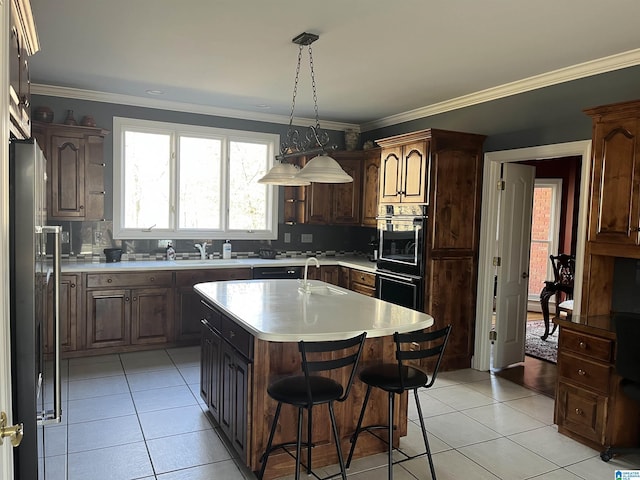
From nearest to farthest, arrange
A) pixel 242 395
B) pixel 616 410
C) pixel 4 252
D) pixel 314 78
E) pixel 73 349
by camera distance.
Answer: pixel 4 252
pixel 242 395
pixel 616 410
pixel 314 78
pixel 73 349

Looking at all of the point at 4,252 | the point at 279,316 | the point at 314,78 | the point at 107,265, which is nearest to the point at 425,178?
the point at 314,78

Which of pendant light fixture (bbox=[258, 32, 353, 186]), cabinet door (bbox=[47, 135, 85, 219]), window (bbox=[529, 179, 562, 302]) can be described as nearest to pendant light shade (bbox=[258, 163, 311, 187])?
pendant light fixture (bbox=[258, 32, 353, 186])

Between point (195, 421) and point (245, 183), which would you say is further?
point (245, 183)

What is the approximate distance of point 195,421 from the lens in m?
3.38

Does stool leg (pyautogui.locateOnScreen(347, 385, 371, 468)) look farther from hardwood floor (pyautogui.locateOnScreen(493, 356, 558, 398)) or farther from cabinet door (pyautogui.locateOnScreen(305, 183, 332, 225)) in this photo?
cabinet door (pyautogui.locateOnScreen(305, 183, 332, 225))

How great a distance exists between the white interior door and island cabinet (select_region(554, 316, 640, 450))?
137 centimetres

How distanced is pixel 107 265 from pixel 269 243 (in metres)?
2.04

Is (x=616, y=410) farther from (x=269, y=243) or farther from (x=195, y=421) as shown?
(x=269, y=243)

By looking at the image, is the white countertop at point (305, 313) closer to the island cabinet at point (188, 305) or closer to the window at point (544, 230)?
the island cabinet at point (188, 305)

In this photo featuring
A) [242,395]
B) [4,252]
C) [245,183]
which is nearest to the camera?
[4,252]

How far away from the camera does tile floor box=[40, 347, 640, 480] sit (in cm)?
278

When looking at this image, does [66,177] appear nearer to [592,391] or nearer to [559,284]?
[592,391]

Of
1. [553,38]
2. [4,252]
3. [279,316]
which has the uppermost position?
[553,38]

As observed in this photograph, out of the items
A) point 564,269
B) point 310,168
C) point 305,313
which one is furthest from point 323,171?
point 564,269
